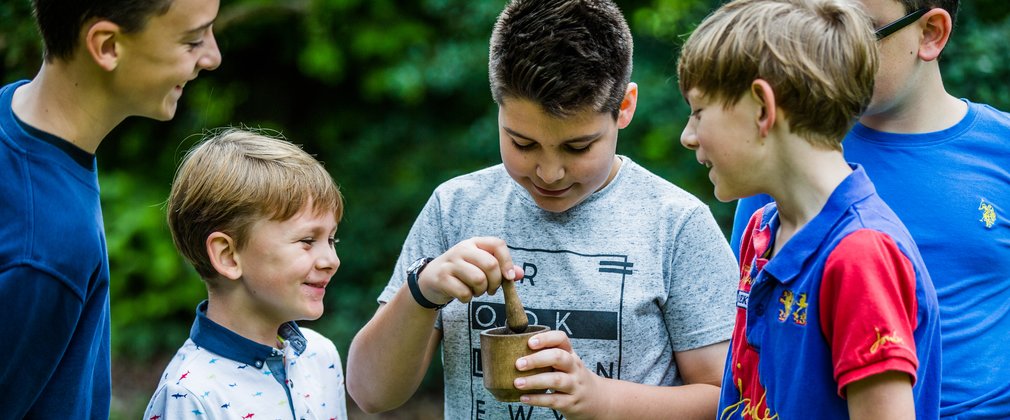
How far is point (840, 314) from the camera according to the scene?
78.2 inches

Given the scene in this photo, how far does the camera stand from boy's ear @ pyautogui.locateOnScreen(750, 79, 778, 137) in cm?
214

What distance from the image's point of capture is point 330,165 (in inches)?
306

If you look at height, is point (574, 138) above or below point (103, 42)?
below

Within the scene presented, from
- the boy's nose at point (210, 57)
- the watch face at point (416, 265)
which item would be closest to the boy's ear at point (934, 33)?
the watch face at point (416, 265)

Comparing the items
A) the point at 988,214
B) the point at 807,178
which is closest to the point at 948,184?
the point at 988,214

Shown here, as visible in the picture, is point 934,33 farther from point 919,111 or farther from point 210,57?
point 210,57

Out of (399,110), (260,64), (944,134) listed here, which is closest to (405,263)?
(944,134)

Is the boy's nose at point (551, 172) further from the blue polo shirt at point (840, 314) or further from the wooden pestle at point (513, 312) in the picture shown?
the blue polo shirt at point (840, 314)

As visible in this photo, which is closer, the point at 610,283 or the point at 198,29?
the point at 198,29

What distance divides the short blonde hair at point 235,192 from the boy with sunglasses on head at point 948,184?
5.14 ft

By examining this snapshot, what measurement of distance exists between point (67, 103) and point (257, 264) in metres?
0.78

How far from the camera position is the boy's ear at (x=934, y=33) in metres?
2.74

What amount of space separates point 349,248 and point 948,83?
4.16 m

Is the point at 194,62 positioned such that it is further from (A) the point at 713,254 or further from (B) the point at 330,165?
(B) the point at 330,165
